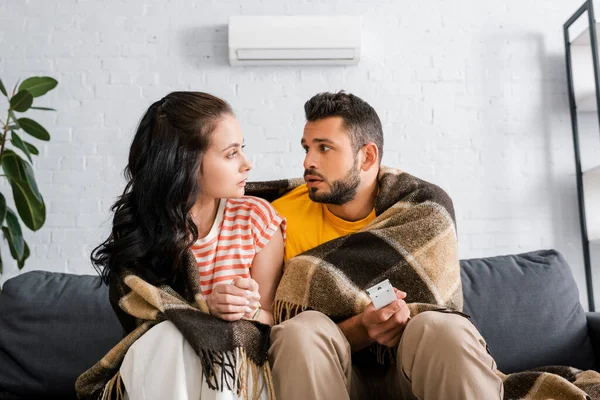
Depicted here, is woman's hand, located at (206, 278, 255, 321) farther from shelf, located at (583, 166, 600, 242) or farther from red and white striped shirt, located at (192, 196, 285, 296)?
shelf, located at (583, 166, 600, 242)

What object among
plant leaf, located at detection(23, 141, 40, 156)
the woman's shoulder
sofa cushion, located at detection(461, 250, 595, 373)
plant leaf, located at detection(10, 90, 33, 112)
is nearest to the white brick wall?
plant leaf, located at detection(23, 141, 40, 156)

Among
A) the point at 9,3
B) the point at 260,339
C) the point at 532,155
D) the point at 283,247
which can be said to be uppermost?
the point at 9,3

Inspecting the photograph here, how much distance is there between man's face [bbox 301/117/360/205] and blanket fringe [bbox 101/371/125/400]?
727 millimetres

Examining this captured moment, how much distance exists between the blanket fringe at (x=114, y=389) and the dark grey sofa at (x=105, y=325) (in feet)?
1.49

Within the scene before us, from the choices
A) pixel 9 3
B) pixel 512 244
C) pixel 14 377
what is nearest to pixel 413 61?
pixel 512 244

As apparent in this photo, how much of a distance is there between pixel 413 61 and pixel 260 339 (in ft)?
6.19

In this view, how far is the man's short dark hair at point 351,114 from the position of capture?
6.52 feet

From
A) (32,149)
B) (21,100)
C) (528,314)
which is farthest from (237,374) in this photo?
(32,149)

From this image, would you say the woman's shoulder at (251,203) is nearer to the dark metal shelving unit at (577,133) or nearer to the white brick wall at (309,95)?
the white brick wall at (309,95)

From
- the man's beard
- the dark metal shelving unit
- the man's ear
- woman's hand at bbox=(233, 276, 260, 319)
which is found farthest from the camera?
the dark metal shelving unit

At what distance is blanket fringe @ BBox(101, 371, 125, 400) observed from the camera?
58.6 inches

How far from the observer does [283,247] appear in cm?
186

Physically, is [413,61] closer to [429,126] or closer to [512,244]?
[429,126]

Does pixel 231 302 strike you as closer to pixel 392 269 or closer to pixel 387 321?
pixel 387 321
